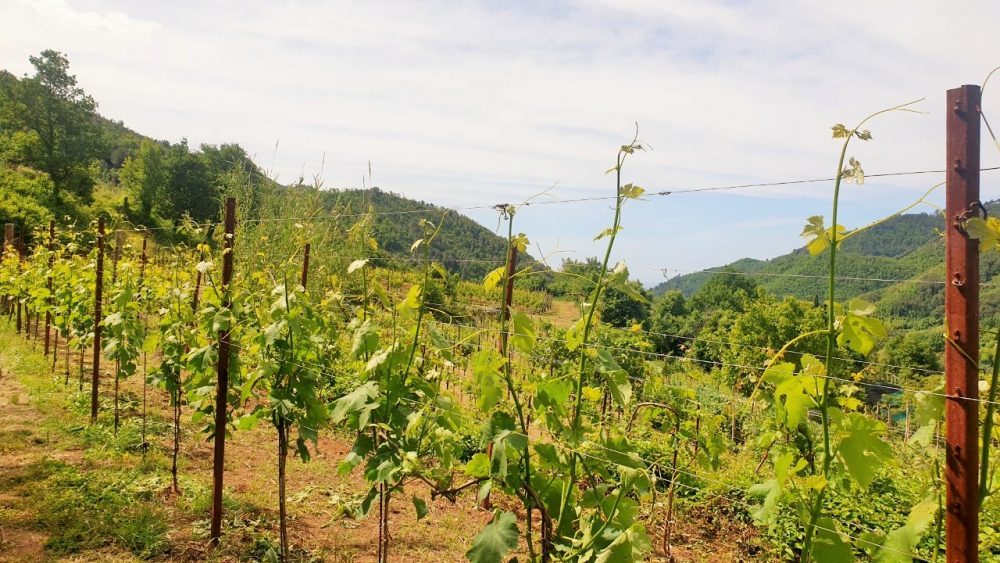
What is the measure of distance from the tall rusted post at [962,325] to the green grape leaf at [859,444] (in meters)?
0.16

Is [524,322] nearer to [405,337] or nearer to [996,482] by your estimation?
[405,337]

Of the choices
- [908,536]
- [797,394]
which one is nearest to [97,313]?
[797,394]

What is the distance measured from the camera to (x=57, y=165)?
3325 cm

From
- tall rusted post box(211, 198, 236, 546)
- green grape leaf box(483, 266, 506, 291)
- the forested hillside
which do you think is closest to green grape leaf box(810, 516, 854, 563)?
green grape leaf box(483, 266, 506, 291)

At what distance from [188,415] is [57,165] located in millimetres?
35697

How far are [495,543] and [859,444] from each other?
1.11 meters

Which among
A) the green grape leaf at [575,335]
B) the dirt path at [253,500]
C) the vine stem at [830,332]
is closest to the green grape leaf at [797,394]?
the vine stem at [830,332]

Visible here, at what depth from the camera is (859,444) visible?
156cm

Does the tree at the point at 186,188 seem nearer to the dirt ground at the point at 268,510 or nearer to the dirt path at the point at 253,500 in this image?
the dirt path at the point at 253,500

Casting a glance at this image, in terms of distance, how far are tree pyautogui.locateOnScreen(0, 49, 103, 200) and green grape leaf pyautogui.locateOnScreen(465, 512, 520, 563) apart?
40328mm

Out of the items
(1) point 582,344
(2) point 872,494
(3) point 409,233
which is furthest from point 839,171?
(3) point 409,233

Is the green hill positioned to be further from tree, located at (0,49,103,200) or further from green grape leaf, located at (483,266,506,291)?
tree, located at (0,49,103,200)

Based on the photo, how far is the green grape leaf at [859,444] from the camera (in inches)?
61.4

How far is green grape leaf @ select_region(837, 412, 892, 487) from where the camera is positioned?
5.12 ft
